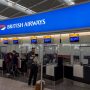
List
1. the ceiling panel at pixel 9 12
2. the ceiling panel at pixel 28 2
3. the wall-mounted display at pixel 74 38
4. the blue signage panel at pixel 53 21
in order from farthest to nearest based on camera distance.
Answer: the ceiling panel at pixel 9 12 < the ceiling panel at pixel 28 2 < the wall-mounted display at pixel 74 38 < the blue signage panel at pixel 53 21

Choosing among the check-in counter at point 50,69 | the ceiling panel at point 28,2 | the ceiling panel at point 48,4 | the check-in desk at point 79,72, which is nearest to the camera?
the check-in desk at point 79,72

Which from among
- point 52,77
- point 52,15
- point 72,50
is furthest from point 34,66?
point 52,15

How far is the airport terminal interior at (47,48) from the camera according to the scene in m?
2.15

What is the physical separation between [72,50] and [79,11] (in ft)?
26.5

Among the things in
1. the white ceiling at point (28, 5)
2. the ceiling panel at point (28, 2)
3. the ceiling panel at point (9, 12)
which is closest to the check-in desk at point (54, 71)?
the white ceiling at point (28, 5)

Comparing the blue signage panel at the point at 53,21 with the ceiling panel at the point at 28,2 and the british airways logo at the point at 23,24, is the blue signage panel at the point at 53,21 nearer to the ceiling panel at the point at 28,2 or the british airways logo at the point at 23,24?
the british airways logo at the point at 23,24

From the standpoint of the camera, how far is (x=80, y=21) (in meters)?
1.99

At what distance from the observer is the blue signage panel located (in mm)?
1977

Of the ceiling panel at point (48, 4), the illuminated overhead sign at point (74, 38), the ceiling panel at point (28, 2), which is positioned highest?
the ceiling panel at point (28, 2)

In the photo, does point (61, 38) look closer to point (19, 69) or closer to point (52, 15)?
point (19, 69)

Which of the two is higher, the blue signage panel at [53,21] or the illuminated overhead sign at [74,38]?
the illuminated overhead sign at [74,38]

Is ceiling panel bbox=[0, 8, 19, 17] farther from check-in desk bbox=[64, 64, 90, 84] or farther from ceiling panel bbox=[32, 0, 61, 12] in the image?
check-in desk bbox=[64, 64, 90, 84]

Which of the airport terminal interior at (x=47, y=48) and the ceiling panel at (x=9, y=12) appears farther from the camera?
the ceiling panel at (x=9, y=12)

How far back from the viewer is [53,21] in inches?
88.3
